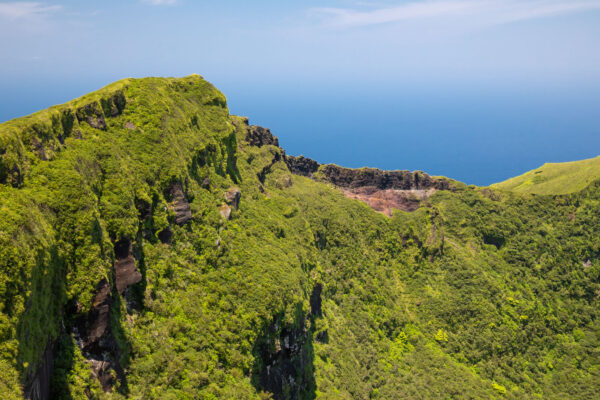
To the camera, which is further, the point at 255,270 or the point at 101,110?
the point at 255,270

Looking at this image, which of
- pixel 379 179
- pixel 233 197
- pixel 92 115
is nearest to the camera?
pixel 92 115

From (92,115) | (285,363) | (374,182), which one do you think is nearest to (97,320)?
(92,115)

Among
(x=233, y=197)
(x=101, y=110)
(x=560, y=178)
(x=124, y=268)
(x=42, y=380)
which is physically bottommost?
(x=42, y=380)

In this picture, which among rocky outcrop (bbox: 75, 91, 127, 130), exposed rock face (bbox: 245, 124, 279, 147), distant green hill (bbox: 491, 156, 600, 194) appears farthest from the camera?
distant green hill (bbox: 491, 156, 600, 194)

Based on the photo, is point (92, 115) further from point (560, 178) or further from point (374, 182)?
point (560, 178)

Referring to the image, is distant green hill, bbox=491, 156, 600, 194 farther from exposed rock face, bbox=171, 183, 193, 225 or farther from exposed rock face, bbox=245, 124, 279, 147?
exposed rock face, bbox=171, 183, 193, 225

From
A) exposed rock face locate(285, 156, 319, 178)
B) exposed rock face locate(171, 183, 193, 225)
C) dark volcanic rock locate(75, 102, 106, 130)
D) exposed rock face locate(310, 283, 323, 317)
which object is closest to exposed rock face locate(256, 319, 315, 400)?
exposed rock face locate(310, 283, 323, 317)

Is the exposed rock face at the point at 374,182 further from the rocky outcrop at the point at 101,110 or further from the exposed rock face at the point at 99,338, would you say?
the exposed rock face at the point at 99,338

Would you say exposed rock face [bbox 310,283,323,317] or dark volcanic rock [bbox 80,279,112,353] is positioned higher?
dark volcanic rock [bbox 80,279,112,353]
